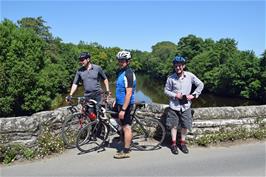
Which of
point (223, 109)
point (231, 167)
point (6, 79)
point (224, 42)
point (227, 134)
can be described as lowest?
point (231, 167)

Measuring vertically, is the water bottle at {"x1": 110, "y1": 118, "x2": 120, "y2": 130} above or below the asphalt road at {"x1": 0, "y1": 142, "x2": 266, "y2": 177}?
above

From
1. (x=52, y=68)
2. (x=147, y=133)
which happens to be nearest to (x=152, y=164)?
(x=147, y=133)

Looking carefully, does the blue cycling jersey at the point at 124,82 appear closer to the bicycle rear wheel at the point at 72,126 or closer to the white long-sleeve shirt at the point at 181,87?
the white long-sleeve shirt at the point at 181,87

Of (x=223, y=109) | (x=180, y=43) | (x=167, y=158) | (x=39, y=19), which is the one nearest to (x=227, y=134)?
(x=223, y=109)

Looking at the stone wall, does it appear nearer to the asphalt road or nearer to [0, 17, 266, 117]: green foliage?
the asphalt road

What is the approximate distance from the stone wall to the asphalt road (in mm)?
507

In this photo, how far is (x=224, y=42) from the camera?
2790 inches

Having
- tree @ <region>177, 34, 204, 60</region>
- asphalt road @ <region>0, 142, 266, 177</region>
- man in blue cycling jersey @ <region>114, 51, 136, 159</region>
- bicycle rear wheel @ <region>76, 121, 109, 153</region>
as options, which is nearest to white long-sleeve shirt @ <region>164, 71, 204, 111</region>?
man in blue cycling jersey @ <region>114, 51, 136, 159</region>

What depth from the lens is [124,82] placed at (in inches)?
231

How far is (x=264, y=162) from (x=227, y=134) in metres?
1.17

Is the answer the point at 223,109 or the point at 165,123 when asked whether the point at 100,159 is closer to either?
the point at 165,123

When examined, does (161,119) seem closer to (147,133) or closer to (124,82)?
(147,133)

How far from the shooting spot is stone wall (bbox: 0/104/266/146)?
598 centimetres

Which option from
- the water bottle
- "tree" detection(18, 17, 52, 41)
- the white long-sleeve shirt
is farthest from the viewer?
"tree" detection(18, 17, 52, 41)
